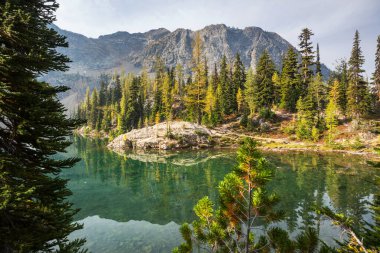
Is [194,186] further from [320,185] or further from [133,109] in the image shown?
[133,109]

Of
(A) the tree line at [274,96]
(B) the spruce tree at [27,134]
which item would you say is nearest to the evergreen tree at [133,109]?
(A) the tree line at [274,96]

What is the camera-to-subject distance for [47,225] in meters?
7.45

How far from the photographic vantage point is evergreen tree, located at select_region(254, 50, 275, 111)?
7881 centimetres

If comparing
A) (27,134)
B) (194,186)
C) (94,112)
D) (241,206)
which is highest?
(94,112)

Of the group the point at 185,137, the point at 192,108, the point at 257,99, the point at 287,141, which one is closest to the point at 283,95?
the point at 257,99

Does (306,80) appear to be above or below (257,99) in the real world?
above

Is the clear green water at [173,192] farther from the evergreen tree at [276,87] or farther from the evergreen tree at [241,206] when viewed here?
the evergreen tree at [276,87]

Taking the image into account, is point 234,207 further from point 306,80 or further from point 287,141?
A: point 306,80

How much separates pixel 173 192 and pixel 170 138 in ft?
127

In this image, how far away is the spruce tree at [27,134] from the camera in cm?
697

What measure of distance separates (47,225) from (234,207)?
5803 millimetres

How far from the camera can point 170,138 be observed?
69.9 meters

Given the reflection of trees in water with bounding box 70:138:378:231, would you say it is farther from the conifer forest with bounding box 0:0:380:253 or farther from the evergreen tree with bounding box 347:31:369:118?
the evergreen tree with bounding box 347:31:369:118

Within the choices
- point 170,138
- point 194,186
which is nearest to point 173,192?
point 194,186
